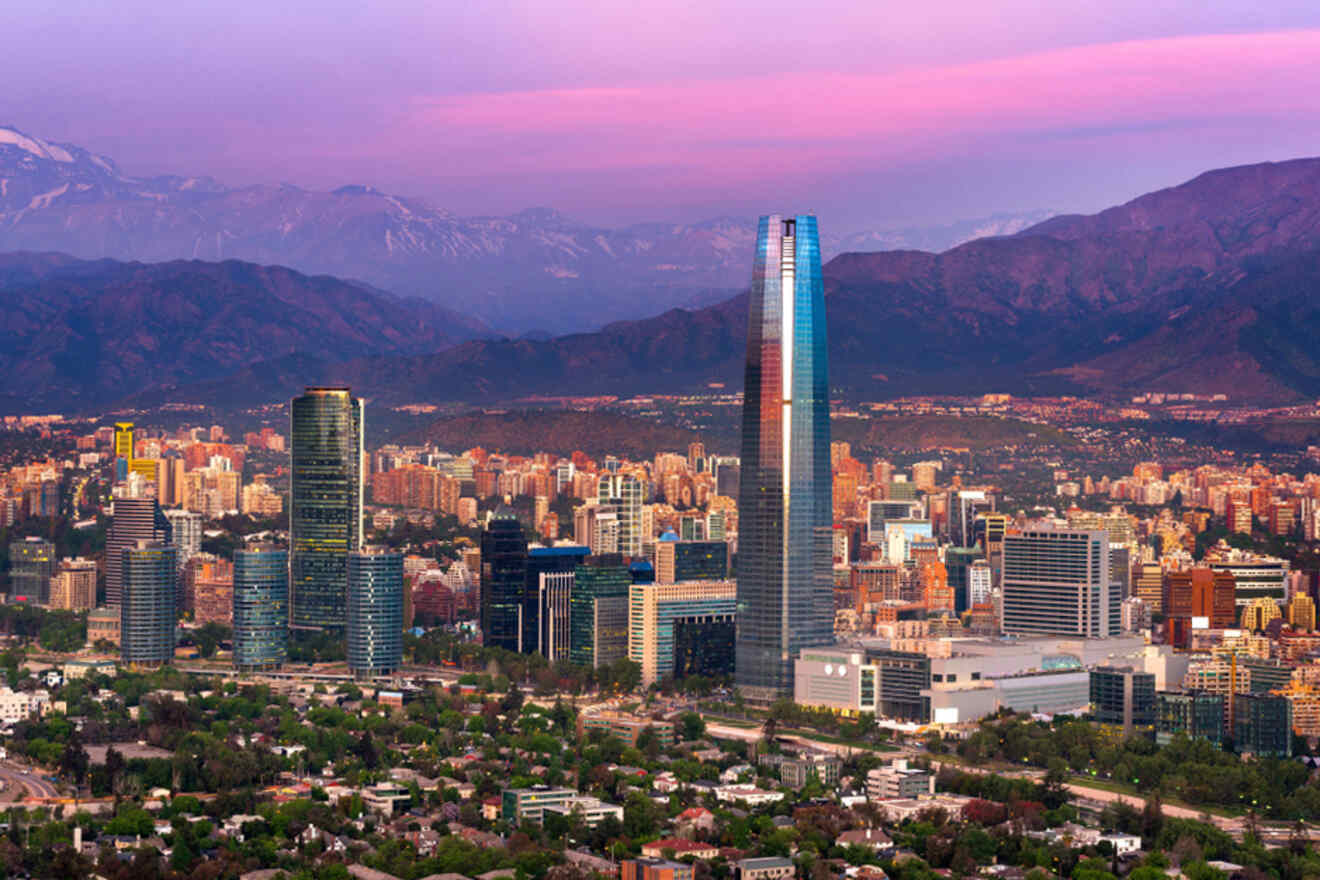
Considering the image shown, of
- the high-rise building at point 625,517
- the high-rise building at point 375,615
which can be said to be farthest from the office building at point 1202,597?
the high-rise building at point 375,615

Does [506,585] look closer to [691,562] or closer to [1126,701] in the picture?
[691,562]

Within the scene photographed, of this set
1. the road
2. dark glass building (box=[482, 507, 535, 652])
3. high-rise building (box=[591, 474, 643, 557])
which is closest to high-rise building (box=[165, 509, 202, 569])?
high-rise building (box=[591, 474, 643, 557])

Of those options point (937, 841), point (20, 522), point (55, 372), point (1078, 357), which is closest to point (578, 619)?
point (937, 841)

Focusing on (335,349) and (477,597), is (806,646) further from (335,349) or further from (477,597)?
(335,349)

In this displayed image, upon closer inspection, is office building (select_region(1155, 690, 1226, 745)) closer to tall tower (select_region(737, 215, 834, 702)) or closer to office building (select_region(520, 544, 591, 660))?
→ tall tower (select_region(737, 215, 834, 702))

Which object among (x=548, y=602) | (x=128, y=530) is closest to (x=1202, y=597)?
(x=548, y=602)

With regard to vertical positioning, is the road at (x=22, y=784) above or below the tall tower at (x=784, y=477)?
below

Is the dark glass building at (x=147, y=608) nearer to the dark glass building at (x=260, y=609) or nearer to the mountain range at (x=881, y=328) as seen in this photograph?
the dark glass building at (x=260, y=609)
